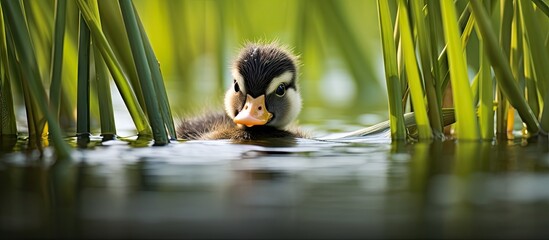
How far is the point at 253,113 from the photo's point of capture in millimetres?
4668

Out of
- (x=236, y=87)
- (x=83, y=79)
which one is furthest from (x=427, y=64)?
(x=236, y=87)

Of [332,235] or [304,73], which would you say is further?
[304,73]

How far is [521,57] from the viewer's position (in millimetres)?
4012

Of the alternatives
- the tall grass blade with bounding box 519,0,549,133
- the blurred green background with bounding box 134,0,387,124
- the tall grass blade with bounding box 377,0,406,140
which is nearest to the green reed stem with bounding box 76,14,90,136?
the tall grass blade with bounding box 377,0,406,140

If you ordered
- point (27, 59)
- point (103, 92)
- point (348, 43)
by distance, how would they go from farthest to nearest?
point (348, 43), point (103, 92), point (27, 59)

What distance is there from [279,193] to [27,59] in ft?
3.75

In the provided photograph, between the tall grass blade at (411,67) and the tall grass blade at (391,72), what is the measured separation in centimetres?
6

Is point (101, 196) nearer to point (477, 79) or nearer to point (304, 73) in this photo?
point (477, 79)

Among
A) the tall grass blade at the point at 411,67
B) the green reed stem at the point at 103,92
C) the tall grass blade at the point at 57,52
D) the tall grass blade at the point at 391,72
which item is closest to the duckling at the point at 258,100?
the green reed stem at the point at 103,92

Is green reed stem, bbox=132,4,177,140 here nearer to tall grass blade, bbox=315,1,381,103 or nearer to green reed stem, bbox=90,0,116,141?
green reed stem, bbox=90,0,116,141

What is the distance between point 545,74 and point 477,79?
0.28 metres

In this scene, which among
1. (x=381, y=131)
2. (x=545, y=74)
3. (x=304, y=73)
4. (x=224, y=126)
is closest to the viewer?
(x=545, y=74)

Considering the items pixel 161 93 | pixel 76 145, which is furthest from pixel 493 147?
pixel 76 145

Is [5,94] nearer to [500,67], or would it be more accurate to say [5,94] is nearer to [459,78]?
[459,78]
